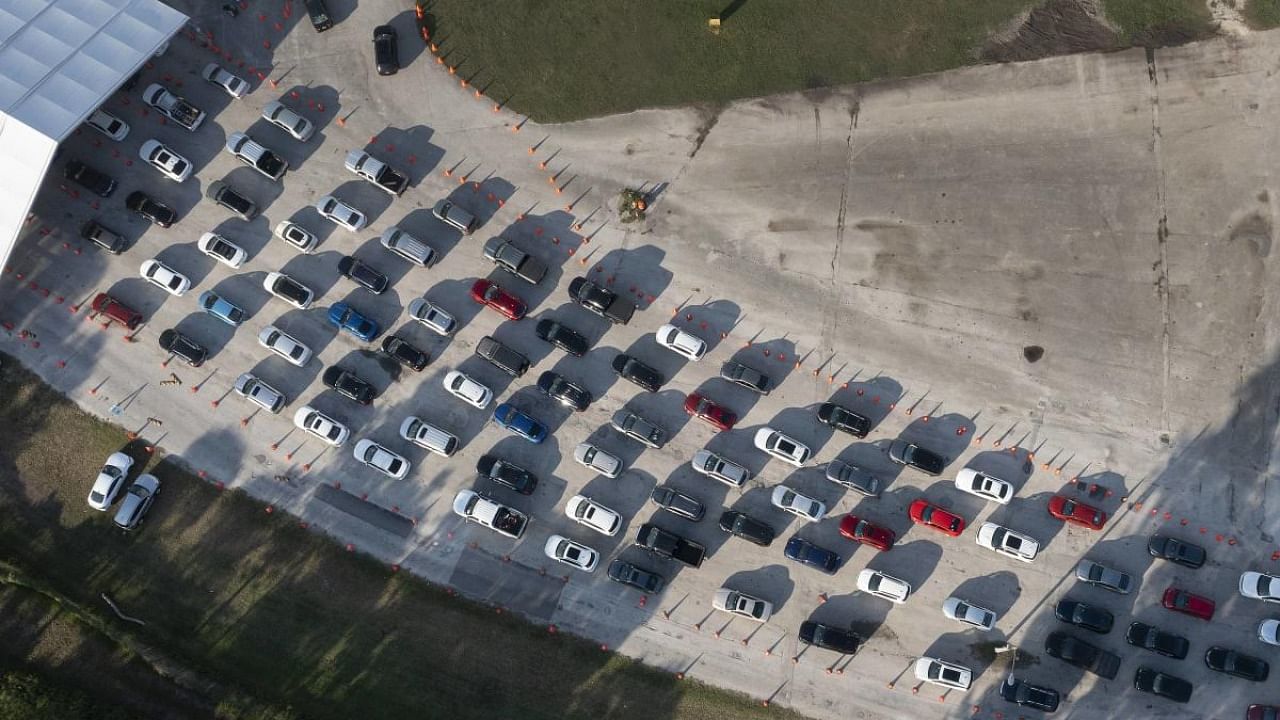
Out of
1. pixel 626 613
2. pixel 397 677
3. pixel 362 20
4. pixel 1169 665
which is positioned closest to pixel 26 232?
pixel 362 20

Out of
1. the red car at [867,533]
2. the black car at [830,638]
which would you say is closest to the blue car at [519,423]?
the red car at [867,533]

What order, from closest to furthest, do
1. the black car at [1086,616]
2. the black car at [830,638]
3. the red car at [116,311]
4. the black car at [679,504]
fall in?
the black car at [1086,616] < the black car at [830,638] < the black car at [679,504] < the red car at [116,311]

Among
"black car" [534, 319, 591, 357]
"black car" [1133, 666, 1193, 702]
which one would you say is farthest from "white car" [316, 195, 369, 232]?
"black car" [1133, 666, 1193, 702]

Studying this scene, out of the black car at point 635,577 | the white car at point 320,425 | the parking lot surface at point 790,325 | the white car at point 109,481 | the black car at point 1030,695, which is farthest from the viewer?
the white car at point 320,425

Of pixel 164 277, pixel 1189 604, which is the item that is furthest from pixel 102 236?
pixel 1189 604

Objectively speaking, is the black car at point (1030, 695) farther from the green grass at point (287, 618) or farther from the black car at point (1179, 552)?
the green grass at point (287, 618)

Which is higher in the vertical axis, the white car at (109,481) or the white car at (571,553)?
the white car at (109,481)

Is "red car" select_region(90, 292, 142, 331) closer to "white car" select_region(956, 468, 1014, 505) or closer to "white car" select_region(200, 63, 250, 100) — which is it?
"white car" select_region(200, 63, 250, 100)
